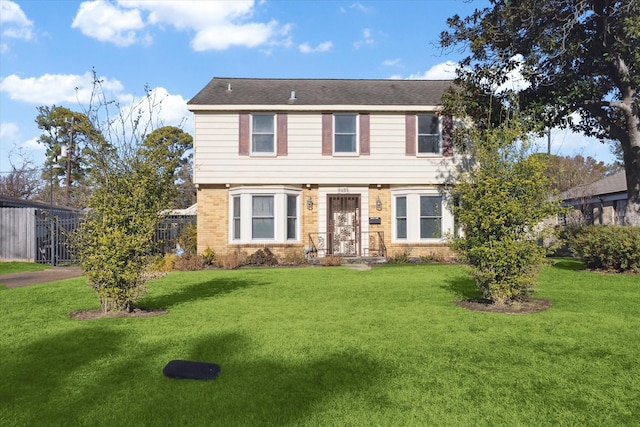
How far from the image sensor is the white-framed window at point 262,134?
60.8 feet

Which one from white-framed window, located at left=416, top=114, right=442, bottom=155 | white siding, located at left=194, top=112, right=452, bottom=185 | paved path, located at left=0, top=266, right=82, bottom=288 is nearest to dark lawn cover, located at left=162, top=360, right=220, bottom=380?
paved path, located at left=0, top=266, right=82, bottom=288

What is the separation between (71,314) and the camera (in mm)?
8539

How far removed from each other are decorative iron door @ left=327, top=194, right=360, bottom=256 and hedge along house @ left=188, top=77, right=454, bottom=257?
0.13ft

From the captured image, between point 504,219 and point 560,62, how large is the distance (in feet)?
31.9

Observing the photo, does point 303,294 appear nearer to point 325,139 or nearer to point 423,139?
point 325,139

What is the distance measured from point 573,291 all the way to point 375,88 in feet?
40.4

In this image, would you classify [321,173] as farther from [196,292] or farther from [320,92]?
[196,292]

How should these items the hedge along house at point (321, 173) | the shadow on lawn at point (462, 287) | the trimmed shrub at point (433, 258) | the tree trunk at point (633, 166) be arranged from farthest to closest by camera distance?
the hedge along house at point (321, 173) → the trimmed shrub at point (433, 258) → the tree trunk at point (633, 166) → the shadow on lawn at point (462, 287)

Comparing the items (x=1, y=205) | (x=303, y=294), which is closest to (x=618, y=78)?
(x=303, y=294)

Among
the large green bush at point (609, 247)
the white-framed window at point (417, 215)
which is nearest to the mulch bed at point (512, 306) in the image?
the large green bush at point (609, 247)

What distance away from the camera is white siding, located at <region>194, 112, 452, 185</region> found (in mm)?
18375

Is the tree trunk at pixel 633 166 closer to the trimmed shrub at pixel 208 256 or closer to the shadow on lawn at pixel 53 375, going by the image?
the trimmed shrub at pixel 208 256

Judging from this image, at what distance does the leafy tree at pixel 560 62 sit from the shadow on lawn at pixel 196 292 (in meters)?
9.20

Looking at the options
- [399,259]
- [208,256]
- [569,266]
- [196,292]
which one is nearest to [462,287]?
[196,292]
